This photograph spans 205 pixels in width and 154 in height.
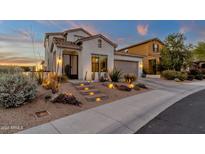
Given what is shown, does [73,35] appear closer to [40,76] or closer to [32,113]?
[40,76]

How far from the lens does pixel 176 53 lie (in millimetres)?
17391

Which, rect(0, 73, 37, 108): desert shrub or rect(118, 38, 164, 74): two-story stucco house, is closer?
rect(0, 73, 37, 108): desert shrub

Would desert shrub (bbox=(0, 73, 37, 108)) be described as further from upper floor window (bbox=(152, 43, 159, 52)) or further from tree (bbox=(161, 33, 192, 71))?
upper floor window (bbox=(152, 43, 159, 52))

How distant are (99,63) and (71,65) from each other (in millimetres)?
2910

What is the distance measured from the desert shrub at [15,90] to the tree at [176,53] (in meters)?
17.7

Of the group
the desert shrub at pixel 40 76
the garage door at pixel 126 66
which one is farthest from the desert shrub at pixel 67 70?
the garage door at pixel 126 66

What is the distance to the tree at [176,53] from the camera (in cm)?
1723

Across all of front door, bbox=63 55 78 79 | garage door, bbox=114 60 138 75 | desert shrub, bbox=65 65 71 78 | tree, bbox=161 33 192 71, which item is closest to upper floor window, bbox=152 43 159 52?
tree, bbox=161 33 192 71

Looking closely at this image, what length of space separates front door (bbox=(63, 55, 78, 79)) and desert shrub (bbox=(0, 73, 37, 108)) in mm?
7317

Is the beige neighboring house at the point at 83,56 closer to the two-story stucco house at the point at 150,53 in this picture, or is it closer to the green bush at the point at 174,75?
the green bush at the point at 174,75

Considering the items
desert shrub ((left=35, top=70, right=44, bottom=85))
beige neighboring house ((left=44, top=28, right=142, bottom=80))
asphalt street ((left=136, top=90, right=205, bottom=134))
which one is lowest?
asphalt street ((left=136, top=90, right=205, bottom=134))

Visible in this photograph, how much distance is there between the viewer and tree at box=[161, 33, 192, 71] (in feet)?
56.5

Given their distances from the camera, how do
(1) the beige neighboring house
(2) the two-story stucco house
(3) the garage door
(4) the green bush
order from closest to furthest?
1. (1) the beige neighboring house
2. (3) the garage door
3. (4) the green bush
4. (2) the two-story stucco house

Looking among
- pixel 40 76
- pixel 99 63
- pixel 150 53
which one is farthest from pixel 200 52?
pixel 40 76
